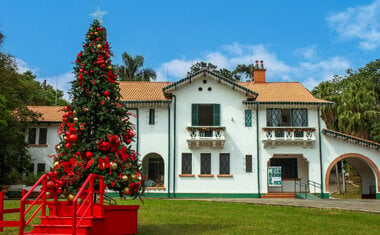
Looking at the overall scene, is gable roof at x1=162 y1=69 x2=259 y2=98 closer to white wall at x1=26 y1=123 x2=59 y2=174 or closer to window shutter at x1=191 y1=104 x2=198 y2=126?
window shutter at x1=191 y1=104 x2=198 y2=126

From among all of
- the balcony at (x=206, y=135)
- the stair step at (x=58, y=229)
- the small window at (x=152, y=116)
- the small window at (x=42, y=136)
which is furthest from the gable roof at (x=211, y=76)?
the stair step at (x=58, y=229)

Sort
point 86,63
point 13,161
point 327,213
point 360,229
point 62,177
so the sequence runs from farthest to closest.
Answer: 1. point 13,161
2. point 327,213
3. point 360,229
4. point 86,63
5. point 62,177

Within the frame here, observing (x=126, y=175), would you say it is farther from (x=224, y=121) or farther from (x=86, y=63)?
(x=224, y=121)

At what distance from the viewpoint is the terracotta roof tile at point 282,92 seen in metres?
30.4

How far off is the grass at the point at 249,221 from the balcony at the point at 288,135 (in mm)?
10835

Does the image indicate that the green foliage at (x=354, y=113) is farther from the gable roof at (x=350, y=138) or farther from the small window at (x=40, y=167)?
the small window at (x=40, y=167)

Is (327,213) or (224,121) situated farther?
(224,121)

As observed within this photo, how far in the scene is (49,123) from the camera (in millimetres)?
34469

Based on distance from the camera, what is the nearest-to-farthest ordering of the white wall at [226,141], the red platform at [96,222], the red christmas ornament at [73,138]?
the red platform at [96,222]
the red christmas ornament at [73,138]
the white wall at [226,141]

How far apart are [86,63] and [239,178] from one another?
19752 mm

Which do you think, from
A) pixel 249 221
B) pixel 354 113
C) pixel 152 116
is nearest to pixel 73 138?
pixel 249 221

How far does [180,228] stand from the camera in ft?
40.9

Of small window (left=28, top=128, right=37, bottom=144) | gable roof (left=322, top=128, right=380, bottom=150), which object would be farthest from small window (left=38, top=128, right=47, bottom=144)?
gable roof (left=322, top=128, right=380, bottom=150)

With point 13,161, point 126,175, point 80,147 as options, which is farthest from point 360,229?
point 13,161
